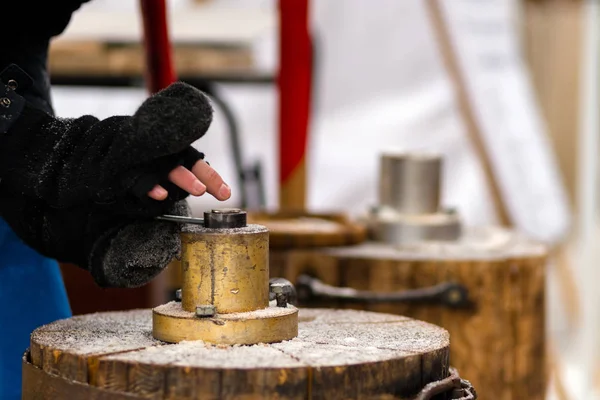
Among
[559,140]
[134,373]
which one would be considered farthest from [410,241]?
[559,140]

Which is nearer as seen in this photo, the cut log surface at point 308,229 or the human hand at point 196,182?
the human hand at point 196,182

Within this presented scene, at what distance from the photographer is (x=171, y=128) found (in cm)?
115

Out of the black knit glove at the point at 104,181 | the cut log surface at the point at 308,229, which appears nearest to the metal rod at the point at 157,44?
the cut log surface at the point at 308,229

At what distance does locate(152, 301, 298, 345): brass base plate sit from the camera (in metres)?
1.20

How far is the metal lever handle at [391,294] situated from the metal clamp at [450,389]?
73cm

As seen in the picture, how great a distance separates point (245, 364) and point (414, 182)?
127 centimetres

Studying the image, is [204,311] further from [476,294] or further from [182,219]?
[476,294]

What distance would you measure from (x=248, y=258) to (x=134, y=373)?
0.67 feet

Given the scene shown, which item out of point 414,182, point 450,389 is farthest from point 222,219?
point 414,182

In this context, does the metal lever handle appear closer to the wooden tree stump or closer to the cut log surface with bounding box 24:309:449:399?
the wooden tree stump

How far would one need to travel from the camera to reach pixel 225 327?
120cm

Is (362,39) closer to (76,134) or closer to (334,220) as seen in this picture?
(334,220)

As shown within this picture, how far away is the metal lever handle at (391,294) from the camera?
2006mm

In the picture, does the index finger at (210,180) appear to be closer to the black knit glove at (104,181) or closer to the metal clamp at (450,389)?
the black knit glove at (104,181)
